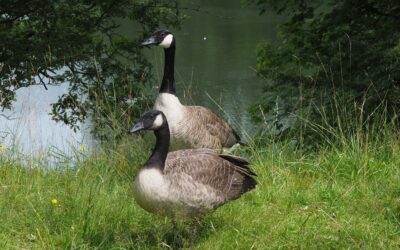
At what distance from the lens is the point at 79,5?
9945 mm

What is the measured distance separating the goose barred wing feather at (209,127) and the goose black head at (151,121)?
1.55m

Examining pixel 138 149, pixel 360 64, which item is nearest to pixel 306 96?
pixel 360 64

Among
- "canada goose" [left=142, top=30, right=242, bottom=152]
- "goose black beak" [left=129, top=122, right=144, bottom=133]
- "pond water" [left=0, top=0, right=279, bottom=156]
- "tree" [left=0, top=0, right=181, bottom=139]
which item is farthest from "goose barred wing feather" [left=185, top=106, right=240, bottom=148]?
"tree" [left=0, top=0, right=181, bottom=139]

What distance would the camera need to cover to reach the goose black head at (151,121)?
4379mm

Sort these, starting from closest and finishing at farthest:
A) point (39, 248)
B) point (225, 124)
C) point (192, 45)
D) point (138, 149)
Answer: point (39, 248) → point (138, 149) → point (225, 124) → point (192, 45)

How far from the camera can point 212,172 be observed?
4480mm

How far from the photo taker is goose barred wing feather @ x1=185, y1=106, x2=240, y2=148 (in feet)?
20.2

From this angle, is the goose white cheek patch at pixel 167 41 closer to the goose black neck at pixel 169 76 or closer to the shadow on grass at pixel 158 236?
the goose black neck at pixel 169 76

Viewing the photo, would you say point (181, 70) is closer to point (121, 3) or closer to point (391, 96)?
point (121, 3)

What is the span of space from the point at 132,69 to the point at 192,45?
18.9 m

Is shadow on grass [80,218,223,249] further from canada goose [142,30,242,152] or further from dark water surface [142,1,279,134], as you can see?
dark water surface [142,1,279,134]

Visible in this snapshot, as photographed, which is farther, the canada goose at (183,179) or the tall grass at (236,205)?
the tall grass at (236,205)

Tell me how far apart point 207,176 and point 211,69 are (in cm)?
1929

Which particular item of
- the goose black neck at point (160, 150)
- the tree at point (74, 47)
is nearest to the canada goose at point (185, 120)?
the goose black neck at point (160, 150)
